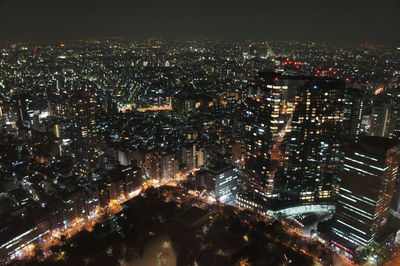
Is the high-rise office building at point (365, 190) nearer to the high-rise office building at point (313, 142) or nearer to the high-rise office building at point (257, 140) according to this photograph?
the high-rise office building at point (313, 142)

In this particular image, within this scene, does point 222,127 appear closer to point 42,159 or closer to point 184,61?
point 42,159

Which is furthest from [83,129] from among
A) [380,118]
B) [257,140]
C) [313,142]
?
[380,118]

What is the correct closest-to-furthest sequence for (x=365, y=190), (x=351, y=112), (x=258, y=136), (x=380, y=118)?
(x=365, y=190) < (x=258, y=136) < (x=351, y=112) < (x=380, y=118)

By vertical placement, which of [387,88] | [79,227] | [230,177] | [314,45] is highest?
[314,45]

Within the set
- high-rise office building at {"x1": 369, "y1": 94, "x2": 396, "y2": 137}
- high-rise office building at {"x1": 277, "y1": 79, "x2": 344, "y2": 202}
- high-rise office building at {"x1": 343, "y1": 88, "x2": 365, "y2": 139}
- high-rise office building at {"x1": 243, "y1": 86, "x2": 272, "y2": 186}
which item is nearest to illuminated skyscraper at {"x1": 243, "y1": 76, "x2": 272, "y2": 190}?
high-rise office building at {"x1": 243, "y1": 86, "x2": 272, "y2": 186}

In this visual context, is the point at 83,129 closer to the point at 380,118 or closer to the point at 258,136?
the point at 258,136

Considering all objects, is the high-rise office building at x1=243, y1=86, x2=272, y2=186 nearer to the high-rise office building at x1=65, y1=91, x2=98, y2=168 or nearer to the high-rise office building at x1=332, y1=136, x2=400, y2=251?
the high-rise office building at x1=332, y1=136, x2=400, y2=251

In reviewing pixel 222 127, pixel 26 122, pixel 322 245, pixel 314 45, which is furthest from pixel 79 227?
pixel 314 45

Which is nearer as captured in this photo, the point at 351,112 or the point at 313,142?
the point at 313,142
